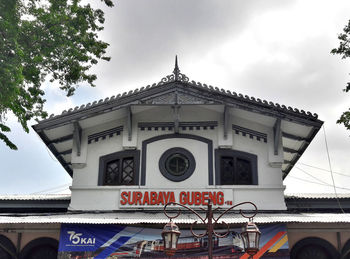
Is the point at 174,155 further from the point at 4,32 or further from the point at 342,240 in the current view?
the point at 4,32

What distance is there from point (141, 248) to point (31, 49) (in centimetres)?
603

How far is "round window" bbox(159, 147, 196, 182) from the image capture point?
13656 mm

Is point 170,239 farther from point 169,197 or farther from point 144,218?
point 169,197

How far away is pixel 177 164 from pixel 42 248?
15.9ft

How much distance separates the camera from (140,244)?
12.1 meters

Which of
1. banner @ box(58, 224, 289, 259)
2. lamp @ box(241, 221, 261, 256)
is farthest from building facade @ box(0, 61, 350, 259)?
lamp @ box(241, 221, 261, 256)

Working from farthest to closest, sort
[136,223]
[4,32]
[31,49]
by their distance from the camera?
[136,223] < [31,49] < [4,32]

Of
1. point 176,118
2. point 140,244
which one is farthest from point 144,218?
point 176,118

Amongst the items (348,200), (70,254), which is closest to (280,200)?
(348,200)

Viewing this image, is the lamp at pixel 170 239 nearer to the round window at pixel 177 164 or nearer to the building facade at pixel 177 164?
the building facade at pixel 177 164

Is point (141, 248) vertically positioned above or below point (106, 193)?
below

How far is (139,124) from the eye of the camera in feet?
46.9

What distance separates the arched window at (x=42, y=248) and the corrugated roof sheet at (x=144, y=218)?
0.93m

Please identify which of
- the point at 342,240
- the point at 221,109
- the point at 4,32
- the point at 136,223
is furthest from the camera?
the point at 221,109
